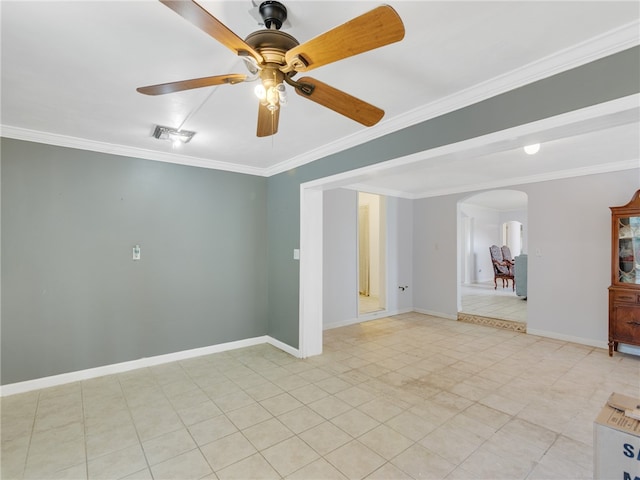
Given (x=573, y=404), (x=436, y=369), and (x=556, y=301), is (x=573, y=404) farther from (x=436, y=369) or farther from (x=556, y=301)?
(x=556, y=301)

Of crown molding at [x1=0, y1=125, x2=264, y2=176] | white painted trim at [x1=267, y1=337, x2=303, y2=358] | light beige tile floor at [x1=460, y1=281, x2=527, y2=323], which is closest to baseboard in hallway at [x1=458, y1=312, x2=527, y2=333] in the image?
light beige tile floor at [x1=460, y1=281, x2=527, y2=323]

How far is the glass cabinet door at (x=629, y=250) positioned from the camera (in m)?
3.81

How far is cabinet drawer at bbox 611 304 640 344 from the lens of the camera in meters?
3.73

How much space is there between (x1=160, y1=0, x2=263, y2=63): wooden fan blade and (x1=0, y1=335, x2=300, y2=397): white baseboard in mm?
3379

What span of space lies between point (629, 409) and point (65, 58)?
11.2 ft

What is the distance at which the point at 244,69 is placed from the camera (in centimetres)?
201

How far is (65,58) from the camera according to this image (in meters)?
1.86

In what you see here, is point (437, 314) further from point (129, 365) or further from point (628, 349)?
point (129, 365)

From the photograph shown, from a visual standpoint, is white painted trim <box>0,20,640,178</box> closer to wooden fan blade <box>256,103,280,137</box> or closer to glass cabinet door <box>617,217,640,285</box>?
wooden fan blade <box>256,103,280,137</box>

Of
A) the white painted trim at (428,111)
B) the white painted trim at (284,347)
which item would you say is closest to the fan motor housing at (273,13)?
the white painted trim at (428,111)

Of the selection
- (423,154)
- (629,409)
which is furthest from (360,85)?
(629,409)

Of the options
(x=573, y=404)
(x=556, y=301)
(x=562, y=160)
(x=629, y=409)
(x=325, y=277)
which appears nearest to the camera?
(x=629, y=409)

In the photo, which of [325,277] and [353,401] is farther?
[325,277]

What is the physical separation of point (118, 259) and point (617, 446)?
4.10 meters
